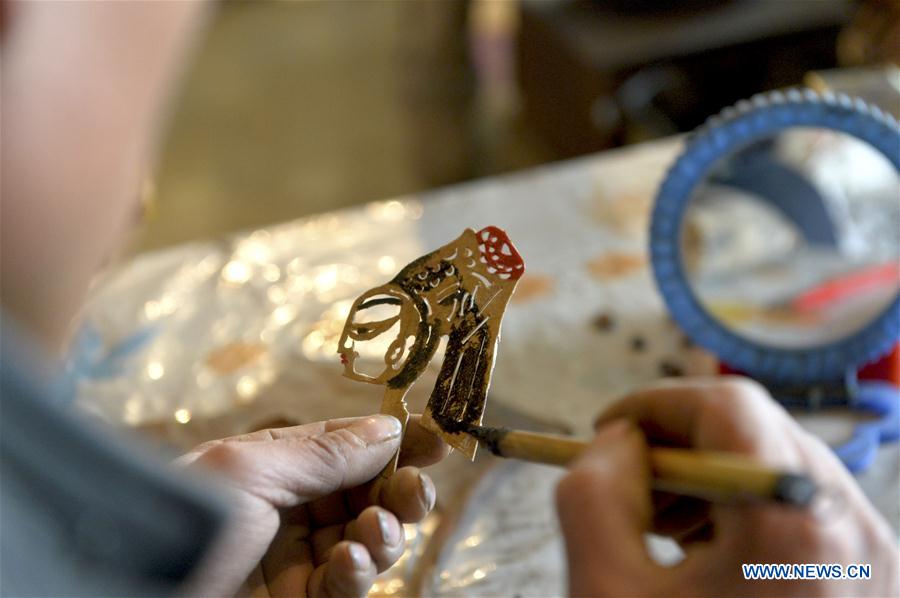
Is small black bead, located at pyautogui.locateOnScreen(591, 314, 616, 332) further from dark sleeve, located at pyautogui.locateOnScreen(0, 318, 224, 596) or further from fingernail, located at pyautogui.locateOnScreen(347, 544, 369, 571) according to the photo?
dark sleeve, located at pyautogui.locateOnScreen(0, 318, 224, 596)

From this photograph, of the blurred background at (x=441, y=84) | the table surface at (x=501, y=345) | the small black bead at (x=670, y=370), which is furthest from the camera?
the blurred background at (x=441, y=84)

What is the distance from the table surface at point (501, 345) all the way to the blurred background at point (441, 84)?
31 cm

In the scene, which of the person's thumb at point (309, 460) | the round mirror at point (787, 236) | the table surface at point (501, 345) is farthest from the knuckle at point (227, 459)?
the round mirror at point (787, 236)

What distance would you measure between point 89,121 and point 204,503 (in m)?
0.26

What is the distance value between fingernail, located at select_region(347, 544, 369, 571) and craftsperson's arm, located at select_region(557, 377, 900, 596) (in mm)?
90

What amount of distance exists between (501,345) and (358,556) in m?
0.33

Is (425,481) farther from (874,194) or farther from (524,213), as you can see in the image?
(874,194)

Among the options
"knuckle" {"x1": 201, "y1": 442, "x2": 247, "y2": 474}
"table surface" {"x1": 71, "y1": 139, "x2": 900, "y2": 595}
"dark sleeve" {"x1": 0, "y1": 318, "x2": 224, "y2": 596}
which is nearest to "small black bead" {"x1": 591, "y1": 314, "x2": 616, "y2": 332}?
"table surface" {"x1": 71, "y1": 139, "x2": 900, "y2": 595}

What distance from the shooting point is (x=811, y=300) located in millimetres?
777

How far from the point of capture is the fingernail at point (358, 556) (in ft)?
1.26

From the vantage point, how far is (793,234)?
33.6 inches

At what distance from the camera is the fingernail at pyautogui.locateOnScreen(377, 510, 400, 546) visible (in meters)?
0.39

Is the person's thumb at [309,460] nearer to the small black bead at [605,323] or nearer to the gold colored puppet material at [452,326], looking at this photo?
the gold colored puppet material at [452,326]

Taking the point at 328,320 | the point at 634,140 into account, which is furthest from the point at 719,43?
the point at 328,320
